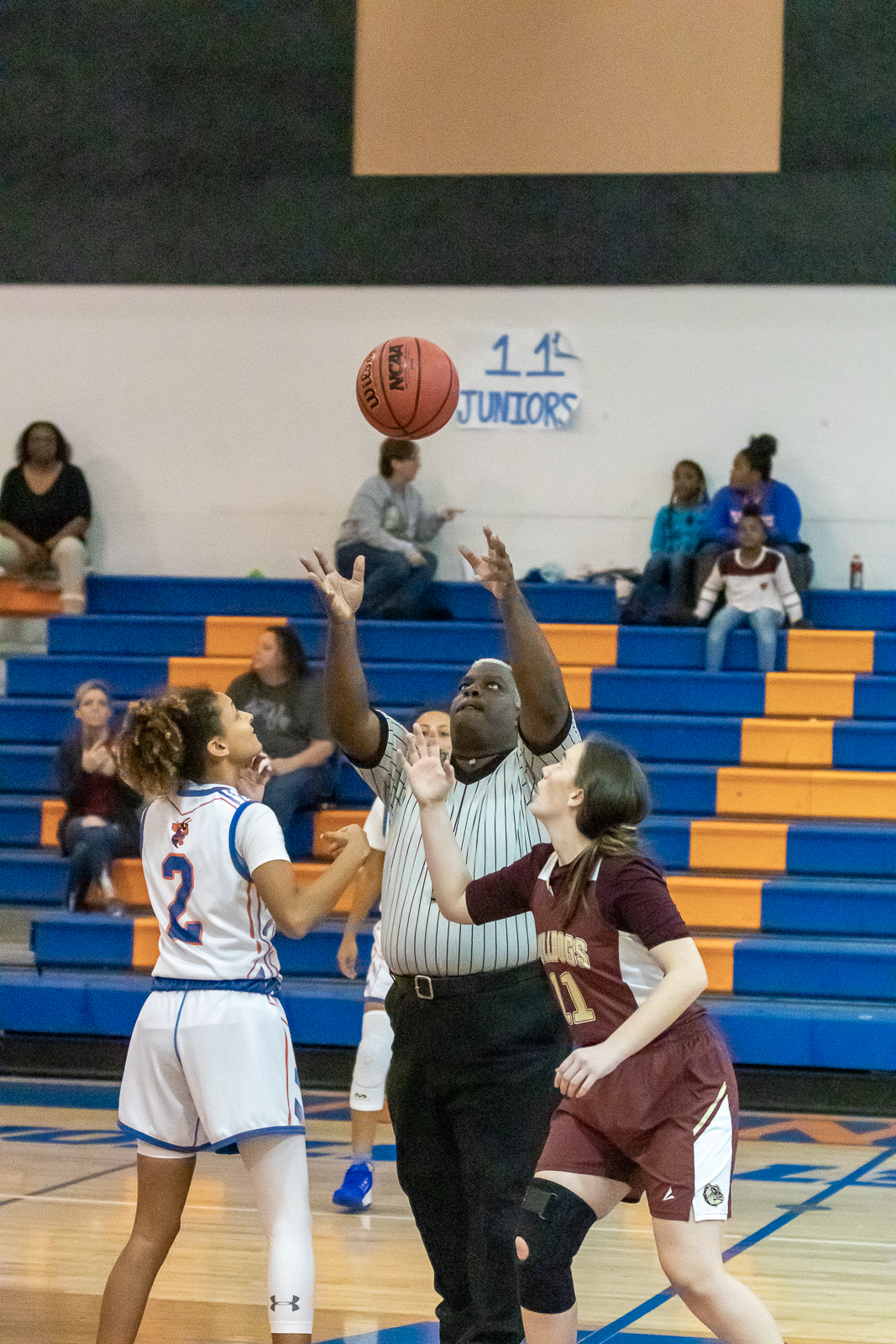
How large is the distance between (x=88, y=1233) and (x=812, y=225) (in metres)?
7.28

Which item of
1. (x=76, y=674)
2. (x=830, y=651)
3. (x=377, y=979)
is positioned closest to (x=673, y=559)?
(x=830, y=651)

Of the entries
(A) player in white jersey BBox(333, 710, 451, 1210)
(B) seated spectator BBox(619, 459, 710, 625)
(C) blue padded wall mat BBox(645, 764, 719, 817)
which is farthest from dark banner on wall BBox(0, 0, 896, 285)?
(A) player in white jersey BBox(333, 710, 451, 1210)

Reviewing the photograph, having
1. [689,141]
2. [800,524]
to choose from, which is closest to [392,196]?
[689,141]

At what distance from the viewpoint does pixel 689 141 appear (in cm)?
968

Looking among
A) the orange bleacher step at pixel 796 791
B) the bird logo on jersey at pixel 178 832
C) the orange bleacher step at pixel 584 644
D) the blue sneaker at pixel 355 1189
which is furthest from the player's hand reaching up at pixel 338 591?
the orange bleacher step at pixel 584 644

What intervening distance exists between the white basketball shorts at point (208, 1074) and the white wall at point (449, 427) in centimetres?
682

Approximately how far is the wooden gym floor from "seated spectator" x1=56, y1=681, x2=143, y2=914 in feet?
5.29

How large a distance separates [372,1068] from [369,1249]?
67cm

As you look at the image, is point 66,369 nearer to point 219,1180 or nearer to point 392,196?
→ point 392,196

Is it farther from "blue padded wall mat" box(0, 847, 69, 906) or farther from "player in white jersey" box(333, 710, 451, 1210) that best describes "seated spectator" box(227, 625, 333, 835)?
"player in white jersey" box(333, 710, 451, 1210)

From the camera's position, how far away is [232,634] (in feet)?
30.7

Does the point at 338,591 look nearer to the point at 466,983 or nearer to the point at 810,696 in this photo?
the point at 466,983

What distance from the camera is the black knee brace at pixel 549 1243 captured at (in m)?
2.81

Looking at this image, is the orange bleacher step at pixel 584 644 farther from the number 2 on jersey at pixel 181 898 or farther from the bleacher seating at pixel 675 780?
the number 2 on jersey at pixel 181 898
